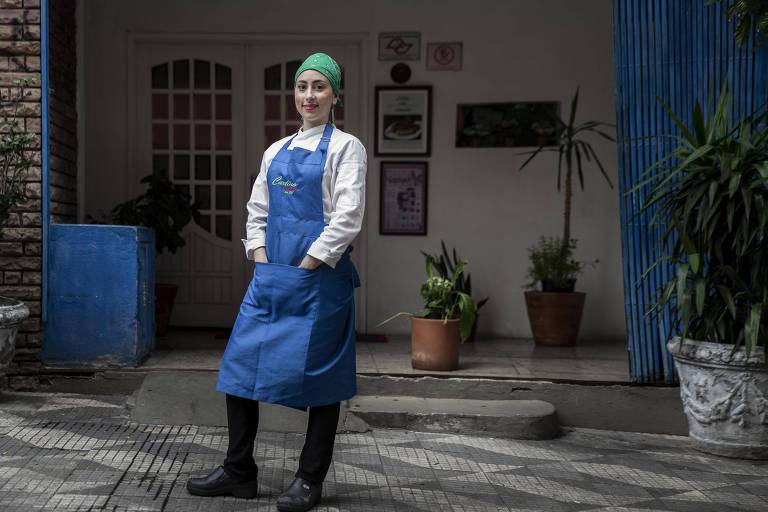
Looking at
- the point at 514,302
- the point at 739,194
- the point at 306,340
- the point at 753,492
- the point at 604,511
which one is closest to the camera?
the point at 306,340

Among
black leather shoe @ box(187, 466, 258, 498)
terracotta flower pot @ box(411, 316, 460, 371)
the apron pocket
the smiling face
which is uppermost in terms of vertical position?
the smiling face

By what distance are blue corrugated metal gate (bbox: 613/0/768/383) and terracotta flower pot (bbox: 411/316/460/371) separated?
0.99 metres

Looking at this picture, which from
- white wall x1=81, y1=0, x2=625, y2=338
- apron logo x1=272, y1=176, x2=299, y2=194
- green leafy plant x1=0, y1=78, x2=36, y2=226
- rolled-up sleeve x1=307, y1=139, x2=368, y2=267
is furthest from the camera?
white wall x1=81, y1=0, x2=625, y2=338

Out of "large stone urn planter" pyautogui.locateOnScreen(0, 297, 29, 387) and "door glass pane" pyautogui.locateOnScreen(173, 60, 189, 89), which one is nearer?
"large stone urn planter" pyautogui.locateOnScreen(0, 297, 29, 387)

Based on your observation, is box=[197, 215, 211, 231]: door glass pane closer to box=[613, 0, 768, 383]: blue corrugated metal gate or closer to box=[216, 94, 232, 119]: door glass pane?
box=[216, 94, 232, 119]: door glass pane

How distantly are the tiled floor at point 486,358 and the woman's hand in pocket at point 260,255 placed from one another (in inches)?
69.9

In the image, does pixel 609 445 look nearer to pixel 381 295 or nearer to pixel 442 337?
pixel 442 337

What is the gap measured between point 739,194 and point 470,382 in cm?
171

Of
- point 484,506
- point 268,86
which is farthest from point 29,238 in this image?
point 484,506

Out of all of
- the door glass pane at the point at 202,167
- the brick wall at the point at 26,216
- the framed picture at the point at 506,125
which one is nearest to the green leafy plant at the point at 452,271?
the framed picture at the point at 506,125

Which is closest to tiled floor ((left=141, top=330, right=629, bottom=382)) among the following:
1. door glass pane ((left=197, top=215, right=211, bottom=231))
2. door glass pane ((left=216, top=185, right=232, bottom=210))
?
door glass pane ((left=197, top=215, right=211, bottom=231))

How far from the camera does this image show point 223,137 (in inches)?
253

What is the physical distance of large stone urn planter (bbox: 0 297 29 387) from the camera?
4.18 metres

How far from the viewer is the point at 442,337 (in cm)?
473
